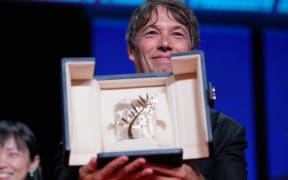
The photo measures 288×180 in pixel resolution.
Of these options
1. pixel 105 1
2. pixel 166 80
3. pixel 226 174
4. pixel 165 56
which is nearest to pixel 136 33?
pixel 165 56

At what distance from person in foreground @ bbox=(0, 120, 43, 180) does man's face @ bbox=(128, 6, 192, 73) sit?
89cm

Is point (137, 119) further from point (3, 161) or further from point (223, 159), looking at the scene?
point (3, 161)

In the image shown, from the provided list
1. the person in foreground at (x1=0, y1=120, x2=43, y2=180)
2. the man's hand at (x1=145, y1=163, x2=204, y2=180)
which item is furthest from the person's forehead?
the man's hand at (x1=145, y1=163, x2=204, y2=180)

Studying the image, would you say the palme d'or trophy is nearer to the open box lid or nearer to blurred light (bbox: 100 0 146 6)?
the open box lid

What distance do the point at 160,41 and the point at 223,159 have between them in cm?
26

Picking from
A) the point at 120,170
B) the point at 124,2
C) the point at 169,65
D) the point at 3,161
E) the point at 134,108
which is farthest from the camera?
the point at 124,2

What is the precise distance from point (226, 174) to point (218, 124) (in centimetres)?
11

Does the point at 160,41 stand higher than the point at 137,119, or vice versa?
the point at 160,41

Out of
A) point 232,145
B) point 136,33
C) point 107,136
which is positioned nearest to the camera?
point 107,136

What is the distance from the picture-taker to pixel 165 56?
3.87 feet

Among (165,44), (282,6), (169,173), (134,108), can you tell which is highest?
(282,6)

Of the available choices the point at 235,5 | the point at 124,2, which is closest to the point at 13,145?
the point at 124,2

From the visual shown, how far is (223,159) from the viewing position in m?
1.09

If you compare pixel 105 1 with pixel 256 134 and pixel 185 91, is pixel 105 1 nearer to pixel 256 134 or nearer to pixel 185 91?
pixel 256 134
